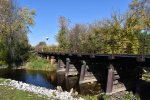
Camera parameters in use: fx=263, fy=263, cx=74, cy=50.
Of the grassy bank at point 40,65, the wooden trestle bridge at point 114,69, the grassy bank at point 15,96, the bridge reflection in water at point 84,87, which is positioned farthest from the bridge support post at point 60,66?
the grassy bank at point 15,96

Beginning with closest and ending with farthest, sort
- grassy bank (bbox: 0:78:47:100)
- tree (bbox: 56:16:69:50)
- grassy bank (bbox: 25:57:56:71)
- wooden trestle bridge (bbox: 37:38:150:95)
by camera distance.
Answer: grassy bank (bbox: 0:78:47:100)
wooden trestle bridge (bbox: 37:38:150:95)
grassy bank (bbox: 25:57:56:71)
tree (bbox: 56:16:69:50)

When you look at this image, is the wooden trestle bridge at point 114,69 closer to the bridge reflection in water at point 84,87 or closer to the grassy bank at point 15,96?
the bridge reflection in water at point 84,87

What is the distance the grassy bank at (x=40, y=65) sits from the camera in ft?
172

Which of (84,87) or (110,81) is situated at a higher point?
(110,81)

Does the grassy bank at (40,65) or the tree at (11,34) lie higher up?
the tree at (11,34)

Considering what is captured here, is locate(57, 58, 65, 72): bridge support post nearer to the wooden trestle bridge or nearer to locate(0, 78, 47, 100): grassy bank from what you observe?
the wooden trestle bridge

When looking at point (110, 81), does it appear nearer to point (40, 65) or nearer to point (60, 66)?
point (60, 66)

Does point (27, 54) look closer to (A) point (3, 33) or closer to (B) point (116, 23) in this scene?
(A) point (3, 33)

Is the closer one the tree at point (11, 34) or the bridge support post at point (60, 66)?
the bridge support post at point (60, 66)

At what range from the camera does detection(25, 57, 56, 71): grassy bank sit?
172ft

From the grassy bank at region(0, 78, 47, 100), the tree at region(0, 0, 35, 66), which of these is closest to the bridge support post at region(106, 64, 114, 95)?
the grassy bank at region(0, 78, 47, 100)

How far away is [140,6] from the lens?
42938 millimetres

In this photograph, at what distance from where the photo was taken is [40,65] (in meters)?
54.1

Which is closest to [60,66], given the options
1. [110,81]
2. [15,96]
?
[110,81]
